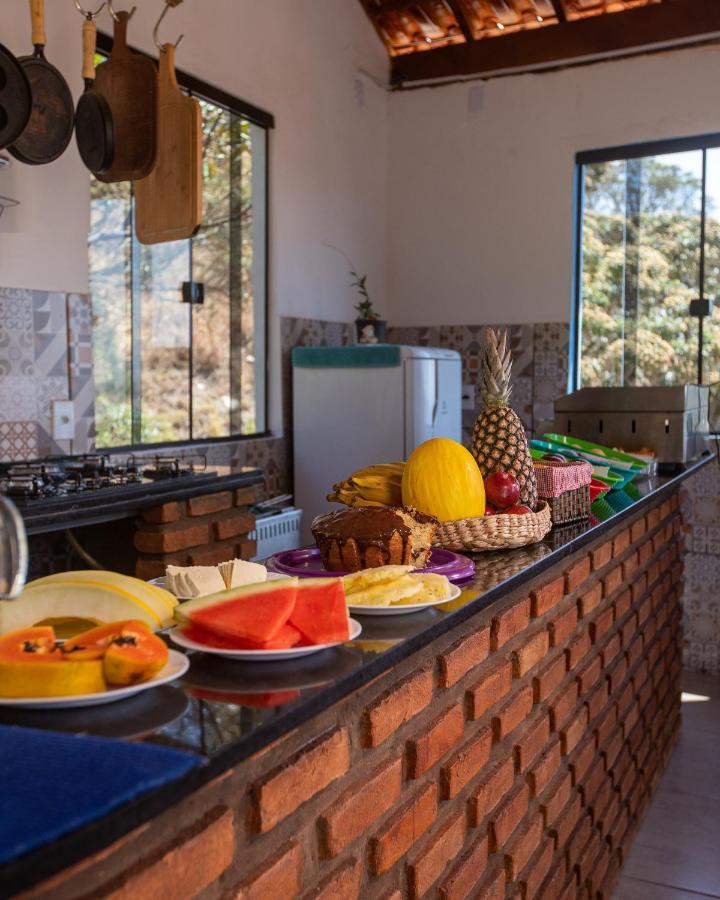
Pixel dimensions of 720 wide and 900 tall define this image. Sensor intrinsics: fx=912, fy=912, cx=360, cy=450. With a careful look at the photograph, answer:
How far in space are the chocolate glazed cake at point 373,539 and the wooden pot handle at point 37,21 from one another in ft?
7.76

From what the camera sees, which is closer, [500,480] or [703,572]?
[500,480]

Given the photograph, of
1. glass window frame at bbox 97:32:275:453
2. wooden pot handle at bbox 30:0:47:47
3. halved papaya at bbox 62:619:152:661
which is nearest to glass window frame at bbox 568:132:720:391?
glass window frame at bbox 97:32:275:453

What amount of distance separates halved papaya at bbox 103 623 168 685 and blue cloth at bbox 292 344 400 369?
380 cm

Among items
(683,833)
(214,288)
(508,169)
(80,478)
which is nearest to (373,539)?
(80,478)

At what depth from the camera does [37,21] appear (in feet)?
9.84

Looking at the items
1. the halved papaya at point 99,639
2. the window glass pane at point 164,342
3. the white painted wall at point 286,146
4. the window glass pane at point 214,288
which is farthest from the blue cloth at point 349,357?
the halved papaya at point 99,639

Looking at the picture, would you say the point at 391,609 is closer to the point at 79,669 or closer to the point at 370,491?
the point at 79,669

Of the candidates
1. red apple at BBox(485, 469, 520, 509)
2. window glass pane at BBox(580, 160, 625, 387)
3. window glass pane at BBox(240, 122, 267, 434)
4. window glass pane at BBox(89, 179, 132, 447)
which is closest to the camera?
red apple at BBox(485, 469, 520, 509)

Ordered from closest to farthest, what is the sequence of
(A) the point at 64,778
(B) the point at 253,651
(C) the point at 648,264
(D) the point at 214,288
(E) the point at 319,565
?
(A) the point at 64,778
(B) the point at 253,651
(E) the point at 319,565
(D) the point at 214,288
(C) the point at 648,264

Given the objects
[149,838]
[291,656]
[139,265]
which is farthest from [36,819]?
[139,265]

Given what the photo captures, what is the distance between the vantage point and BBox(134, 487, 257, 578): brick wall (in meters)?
2.97

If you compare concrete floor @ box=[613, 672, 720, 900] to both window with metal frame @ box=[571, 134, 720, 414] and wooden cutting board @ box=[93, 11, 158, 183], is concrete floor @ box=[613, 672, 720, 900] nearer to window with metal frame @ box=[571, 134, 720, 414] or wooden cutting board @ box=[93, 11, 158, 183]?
window with metal frame @ box=[571, 134, 720, 414]

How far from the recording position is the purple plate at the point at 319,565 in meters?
1.44

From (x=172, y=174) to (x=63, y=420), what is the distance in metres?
1.02
